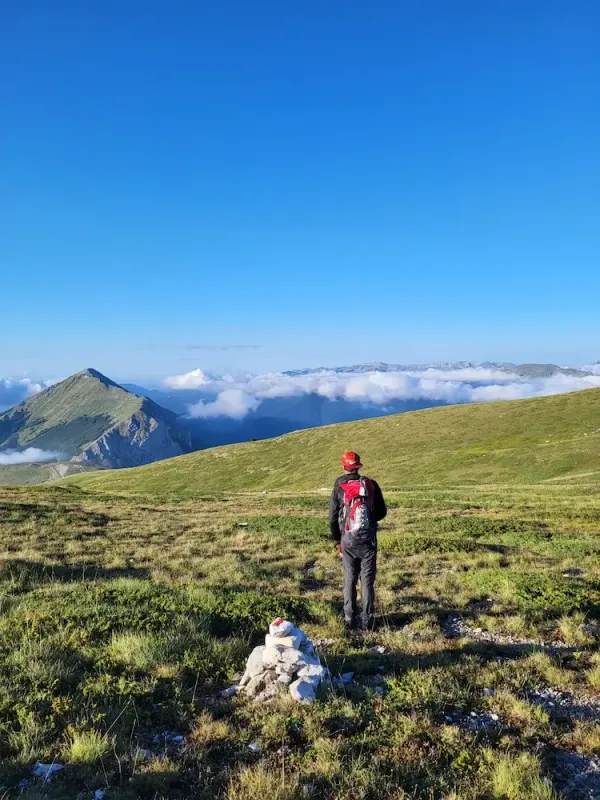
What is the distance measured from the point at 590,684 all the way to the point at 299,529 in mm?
18958

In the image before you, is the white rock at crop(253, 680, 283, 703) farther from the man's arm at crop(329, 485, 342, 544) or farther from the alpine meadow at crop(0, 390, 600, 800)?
the man's arm at crop(329, 485, 342, 544)

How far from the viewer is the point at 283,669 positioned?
6.75 metres

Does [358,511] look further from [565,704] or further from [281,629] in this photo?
[565,704]

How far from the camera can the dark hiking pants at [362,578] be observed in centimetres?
976

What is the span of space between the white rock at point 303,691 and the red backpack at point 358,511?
12.0ft

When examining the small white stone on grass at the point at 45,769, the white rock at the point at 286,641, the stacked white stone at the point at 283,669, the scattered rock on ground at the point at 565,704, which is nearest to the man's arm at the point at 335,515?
the stacked white stone at the point at 283,669

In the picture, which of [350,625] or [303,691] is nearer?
[303,691]

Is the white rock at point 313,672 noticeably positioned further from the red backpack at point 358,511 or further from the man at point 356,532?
the red backpack at point 358,511

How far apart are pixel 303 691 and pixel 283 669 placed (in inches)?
18.3

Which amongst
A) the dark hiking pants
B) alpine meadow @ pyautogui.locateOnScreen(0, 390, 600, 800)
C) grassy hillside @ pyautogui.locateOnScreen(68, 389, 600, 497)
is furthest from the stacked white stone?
grassy hillside @ pyautogui.locateOnScreen(68, 389, 600, 497)

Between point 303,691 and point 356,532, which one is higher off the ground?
point 356,532

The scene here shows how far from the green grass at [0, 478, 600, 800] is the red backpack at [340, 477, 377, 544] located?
71.0 inches

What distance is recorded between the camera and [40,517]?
27688 millimetres

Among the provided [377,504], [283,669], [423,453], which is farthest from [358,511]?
[423,453]
